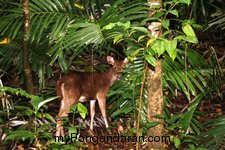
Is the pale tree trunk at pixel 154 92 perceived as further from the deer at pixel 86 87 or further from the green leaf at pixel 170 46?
the deer at pixel 86 87

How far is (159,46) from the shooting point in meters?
2.87

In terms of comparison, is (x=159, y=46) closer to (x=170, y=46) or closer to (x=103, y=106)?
(x=170, y=46)

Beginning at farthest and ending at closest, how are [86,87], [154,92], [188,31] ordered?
[86,87] → [154,92] → [188,31]

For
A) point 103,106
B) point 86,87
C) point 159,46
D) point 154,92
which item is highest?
point 159,46

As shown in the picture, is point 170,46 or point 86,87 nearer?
point 170,46

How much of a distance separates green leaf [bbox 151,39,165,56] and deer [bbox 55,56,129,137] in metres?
2.18

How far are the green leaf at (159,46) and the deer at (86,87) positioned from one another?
218 centimetres

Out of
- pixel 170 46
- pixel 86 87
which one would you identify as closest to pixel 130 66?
pixel 86 87

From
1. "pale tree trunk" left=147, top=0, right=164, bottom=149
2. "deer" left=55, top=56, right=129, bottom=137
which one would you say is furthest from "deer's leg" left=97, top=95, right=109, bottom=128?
"pale tree trunk" left=147, top=0, right=164, bottom=149

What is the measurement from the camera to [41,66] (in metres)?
5.21

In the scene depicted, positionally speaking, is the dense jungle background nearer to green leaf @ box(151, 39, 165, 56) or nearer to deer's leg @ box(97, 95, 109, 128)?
green leaf @ box(151, 39, 165, 56)

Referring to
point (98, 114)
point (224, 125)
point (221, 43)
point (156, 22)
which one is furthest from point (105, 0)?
point (221, 43)

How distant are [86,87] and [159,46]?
2992 millimetres

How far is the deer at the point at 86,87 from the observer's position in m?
5.42
